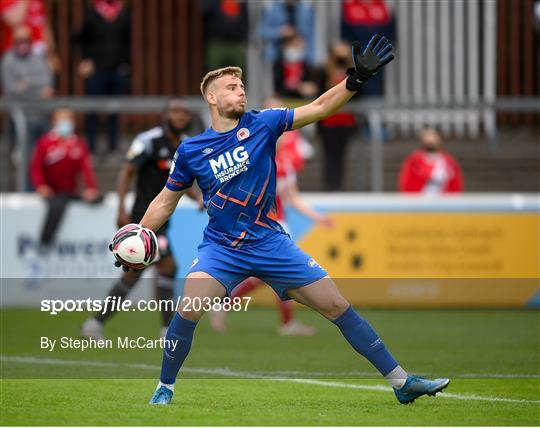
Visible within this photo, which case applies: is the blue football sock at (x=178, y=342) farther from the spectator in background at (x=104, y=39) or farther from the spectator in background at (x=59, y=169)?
the spectator in background at (x=104, y=39)

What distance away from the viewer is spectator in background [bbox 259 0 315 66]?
21.2m

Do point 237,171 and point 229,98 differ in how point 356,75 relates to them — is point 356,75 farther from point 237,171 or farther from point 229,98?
point 237,171

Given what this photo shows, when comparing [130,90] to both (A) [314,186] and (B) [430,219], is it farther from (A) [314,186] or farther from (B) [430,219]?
(B) [430,219]

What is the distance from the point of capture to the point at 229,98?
9.54 metres

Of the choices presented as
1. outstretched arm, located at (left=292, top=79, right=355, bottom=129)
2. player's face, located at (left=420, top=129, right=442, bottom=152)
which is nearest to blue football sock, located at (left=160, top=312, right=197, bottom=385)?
outstretched arm, located at (left=292, top=79, right=355, bottom=129)

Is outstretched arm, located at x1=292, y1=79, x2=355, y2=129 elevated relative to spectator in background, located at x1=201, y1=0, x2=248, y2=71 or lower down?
lower down

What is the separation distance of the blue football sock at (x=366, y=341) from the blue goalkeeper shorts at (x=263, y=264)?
353 millimetres

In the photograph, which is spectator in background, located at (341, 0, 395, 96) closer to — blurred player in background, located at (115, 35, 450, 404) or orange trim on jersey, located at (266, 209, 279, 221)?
orange trim on jersey, located at (266, 209, 279, 221)

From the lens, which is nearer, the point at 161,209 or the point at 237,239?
the point at 237,239

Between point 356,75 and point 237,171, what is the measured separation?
3.46 ft

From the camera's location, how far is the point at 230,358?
1295 cm

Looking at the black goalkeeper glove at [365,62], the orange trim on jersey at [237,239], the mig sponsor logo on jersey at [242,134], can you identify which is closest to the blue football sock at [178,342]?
the orange trim on jersey at [237,239]

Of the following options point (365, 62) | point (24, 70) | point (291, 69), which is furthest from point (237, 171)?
point (291, 69)

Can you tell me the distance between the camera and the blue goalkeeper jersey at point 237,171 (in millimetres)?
9516
